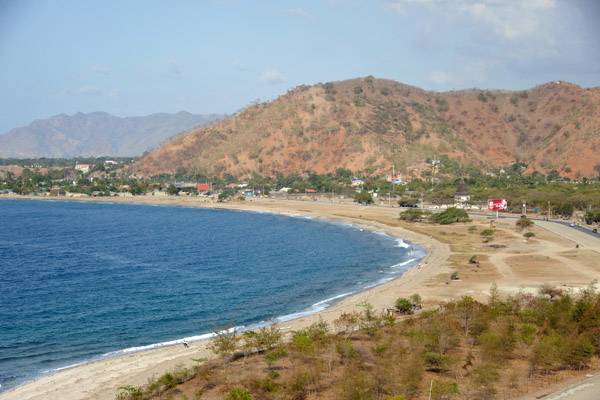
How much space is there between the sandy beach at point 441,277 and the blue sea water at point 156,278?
2.16 metres

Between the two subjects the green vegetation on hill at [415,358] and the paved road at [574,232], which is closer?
the green vegetation on hill at [415,358]

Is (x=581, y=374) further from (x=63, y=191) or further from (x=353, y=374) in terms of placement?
(x=63, y=191)

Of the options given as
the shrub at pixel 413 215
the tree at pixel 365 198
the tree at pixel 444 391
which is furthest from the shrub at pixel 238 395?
the tree at pixel 365 198

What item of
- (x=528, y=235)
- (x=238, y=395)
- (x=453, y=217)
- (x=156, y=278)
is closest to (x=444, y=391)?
(x=238, y=395)

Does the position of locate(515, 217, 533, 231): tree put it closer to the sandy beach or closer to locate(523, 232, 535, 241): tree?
the sandy beach

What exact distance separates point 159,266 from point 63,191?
136148mm

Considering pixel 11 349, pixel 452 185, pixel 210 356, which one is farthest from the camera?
pixel 452 185

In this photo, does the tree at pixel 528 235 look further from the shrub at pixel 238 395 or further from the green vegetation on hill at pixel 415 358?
the shrub at pixel 238 395

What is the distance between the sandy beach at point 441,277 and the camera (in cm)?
2966

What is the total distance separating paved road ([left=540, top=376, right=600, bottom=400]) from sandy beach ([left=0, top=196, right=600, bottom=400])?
54.4ft

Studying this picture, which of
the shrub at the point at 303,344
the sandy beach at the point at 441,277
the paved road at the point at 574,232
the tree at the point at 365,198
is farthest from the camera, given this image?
the tree at the point at 365,198

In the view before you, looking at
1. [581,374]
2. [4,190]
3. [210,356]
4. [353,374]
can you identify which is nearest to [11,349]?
[210,356]

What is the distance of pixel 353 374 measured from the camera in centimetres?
2645

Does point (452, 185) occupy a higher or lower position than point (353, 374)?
higher
